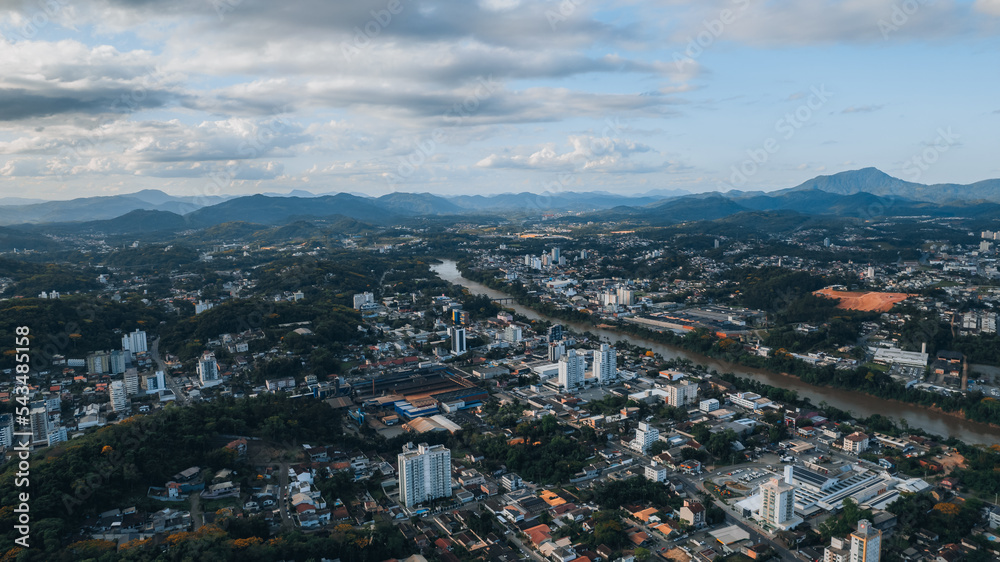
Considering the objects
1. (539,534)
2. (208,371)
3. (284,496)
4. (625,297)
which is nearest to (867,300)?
(625,297)

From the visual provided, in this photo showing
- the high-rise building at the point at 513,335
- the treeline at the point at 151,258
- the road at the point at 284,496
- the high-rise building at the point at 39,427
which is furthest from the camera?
the treeline at the point at 151,258

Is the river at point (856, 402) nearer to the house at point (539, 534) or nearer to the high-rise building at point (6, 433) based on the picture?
the house at point (539, 534)

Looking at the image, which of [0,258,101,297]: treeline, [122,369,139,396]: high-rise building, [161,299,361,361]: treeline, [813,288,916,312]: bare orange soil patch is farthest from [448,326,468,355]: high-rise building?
[0,258,101,297]: treeline

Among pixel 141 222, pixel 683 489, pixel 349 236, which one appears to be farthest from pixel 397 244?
pixel 683 489

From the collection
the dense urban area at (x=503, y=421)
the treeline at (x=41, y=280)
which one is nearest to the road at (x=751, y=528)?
the dense urban area at (x=503, y=421)

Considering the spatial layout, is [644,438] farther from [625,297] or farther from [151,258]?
[151,258]
